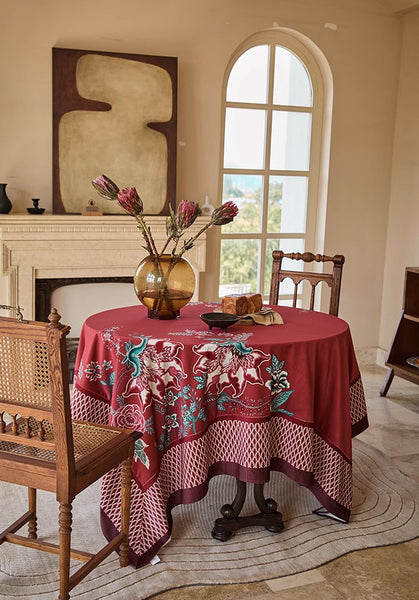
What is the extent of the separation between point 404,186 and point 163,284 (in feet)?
9.70

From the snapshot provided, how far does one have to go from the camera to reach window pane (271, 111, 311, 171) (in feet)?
16.1

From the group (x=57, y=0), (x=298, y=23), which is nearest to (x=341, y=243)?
(x=298, y=23)

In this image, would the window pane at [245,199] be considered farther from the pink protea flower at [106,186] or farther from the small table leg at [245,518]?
the small table leg at [245,518]

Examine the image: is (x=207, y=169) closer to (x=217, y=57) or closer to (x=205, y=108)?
(x=205, y=108)

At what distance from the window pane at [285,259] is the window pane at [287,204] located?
0.27ft

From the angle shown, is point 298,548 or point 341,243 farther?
point 341,243

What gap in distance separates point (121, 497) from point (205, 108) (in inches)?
119

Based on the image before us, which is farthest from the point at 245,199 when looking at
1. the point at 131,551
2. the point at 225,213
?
the point at 131,551

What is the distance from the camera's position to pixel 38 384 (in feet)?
6.32

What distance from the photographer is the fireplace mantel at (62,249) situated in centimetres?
415

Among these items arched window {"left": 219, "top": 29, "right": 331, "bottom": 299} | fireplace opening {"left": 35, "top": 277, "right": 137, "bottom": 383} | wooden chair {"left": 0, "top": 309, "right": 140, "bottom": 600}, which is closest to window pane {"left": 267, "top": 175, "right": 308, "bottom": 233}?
arched window {"left": 219, "top": 29, "right": 331, "bottom": 299}

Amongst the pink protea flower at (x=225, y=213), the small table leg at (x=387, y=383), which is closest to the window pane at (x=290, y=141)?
the small table leg at (x=387, y=383)

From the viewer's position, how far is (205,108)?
Answer: 4590 millimetres

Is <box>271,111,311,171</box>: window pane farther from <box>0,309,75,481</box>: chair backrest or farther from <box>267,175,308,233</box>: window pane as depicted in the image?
<box>0,309,75,481</box>: chair backrest
